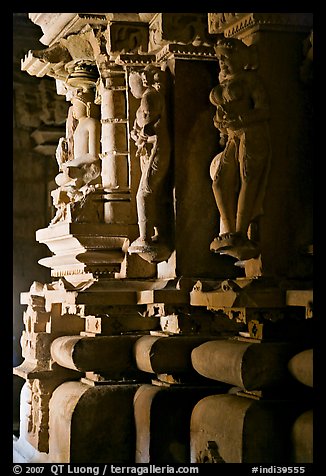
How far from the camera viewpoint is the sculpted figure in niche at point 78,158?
9.16 m

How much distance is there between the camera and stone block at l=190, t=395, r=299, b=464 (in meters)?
6.27

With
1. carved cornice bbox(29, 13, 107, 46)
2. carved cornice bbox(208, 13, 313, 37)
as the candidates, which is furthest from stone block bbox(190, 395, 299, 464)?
carved cornice bbox(29, 13, 107, 46)

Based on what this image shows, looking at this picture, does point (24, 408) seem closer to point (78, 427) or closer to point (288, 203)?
point (78, 427)

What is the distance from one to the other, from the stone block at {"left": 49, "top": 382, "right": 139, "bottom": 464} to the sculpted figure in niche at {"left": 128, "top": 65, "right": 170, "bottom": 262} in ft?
3.88

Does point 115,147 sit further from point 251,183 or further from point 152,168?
point 251,183

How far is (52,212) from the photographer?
13711 mm

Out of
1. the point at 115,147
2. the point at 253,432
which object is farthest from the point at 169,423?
the point at 115,147

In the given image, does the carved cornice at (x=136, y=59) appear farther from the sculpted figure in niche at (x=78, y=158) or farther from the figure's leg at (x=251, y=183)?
the figure's leg at (x=251, y=183)

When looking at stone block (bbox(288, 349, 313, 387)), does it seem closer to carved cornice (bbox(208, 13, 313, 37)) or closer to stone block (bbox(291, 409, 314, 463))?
stone block (bbox(291, 409, 314, 463))

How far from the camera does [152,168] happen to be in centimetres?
797

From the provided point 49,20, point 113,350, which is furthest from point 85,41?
point 113,350

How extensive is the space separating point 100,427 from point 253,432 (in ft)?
7.15

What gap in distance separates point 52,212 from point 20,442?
4.41 meters

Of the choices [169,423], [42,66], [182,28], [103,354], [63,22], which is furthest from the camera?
[42,66]
